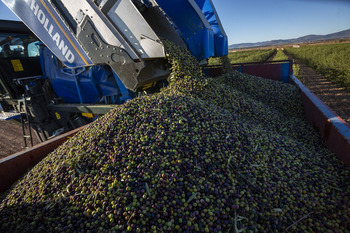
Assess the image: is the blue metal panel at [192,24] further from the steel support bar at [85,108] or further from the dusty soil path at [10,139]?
the dusty soil path at [10,139]

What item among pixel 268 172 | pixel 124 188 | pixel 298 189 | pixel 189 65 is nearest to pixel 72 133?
pixel 124 188

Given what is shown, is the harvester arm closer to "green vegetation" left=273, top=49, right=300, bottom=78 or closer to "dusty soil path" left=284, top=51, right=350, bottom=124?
"dusty soil path" left=284, top=51, right=350, bottom=124

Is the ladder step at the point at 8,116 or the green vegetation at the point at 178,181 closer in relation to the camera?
the green vegetation at the point at 178,181

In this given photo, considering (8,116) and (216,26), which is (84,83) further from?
(216,26)

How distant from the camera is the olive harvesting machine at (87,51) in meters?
2.74

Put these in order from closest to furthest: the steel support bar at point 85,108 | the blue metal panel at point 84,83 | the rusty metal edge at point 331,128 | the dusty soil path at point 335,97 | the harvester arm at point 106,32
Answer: the rusty metal edge at point 331,128, the harvester arm at point 106,32, the steel support bar at point 85,108, the blue metal panel at point 84,83, the dusty soil path at point 335,97

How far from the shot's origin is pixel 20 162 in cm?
212

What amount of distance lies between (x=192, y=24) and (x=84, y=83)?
7.81 ft

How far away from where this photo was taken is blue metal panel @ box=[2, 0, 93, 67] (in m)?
3.00

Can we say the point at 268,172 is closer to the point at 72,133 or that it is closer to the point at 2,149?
the point at 72,133

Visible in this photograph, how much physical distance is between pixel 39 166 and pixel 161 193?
1.46m

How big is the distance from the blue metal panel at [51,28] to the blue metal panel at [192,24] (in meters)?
1.72

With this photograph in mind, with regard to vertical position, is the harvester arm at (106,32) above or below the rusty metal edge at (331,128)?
above

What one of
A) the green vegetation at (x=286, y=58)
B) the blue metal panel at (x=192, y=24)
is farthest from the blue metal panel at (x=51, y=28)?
the green vegetation at (x=286, y=58)
